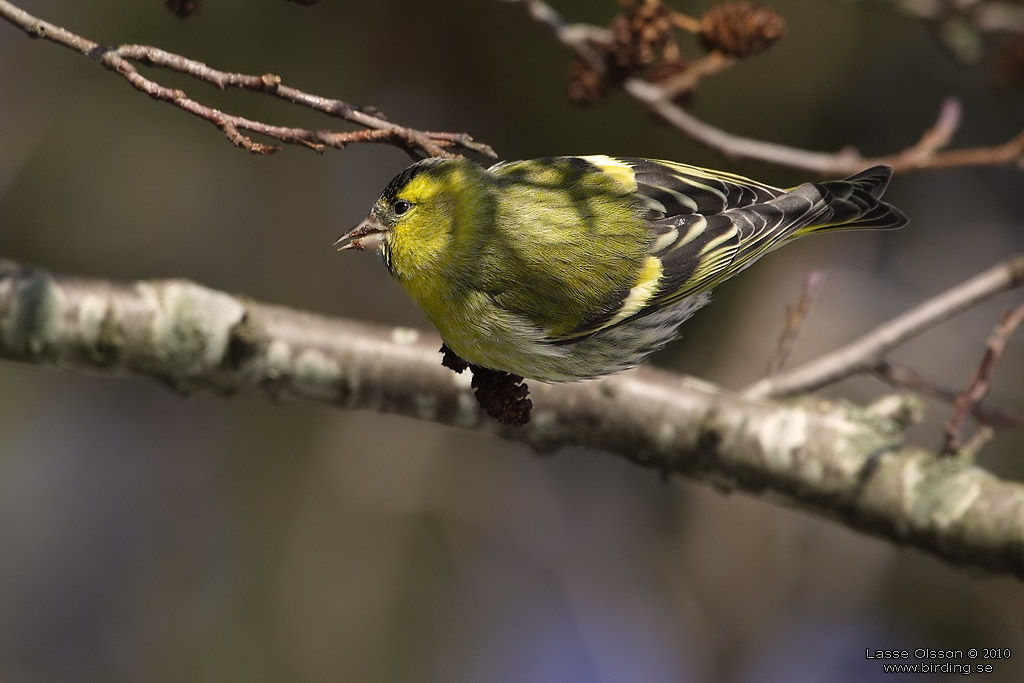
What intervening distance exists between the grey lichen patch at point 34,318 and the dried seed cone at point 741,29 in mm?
1340

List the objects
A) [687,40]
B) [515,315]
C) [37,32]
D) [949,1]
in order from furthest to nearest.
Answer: [687,40]
[949,1]
[515,315]
[37,32]

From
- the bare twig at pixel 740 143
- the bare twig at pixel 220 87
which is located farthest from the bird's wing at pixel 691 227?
the bare twig at pixel 220 87

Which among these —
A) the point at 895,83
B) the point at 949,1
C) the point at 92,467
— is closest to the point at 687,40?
the point at 895,83

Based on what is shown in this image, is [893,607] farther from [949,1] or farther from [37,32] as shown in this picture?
[37,32]

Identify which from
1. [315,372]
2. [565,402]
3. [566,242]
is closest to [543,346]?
[566,242]

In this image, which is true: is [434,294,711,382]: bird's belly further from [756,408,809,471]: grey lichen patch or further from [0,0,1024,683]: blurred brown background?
[0,0,1024,683]: blurred brown background

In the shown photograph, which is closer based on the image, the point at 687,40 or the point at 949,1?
the point at 949,1

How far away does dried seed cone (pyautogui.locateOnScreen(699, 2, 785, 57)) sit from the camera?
1.97 m

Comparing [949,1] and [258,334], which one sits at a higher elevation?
[949,1]

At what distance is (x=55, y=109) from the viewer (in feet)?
12.1

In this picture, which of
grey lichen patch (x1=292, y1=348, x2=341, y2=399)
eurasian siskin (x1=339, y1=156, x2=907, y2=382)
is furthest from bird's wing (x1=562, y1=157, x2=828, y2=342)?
grey lichen patch (x1=292, y1=348, x2=341, y2=399)

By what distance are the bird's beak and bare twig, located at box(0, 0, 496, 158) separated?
50 centimetres

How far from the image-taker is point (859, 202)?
72.0 inches

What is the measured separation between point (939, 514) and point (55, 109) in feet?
10.5
